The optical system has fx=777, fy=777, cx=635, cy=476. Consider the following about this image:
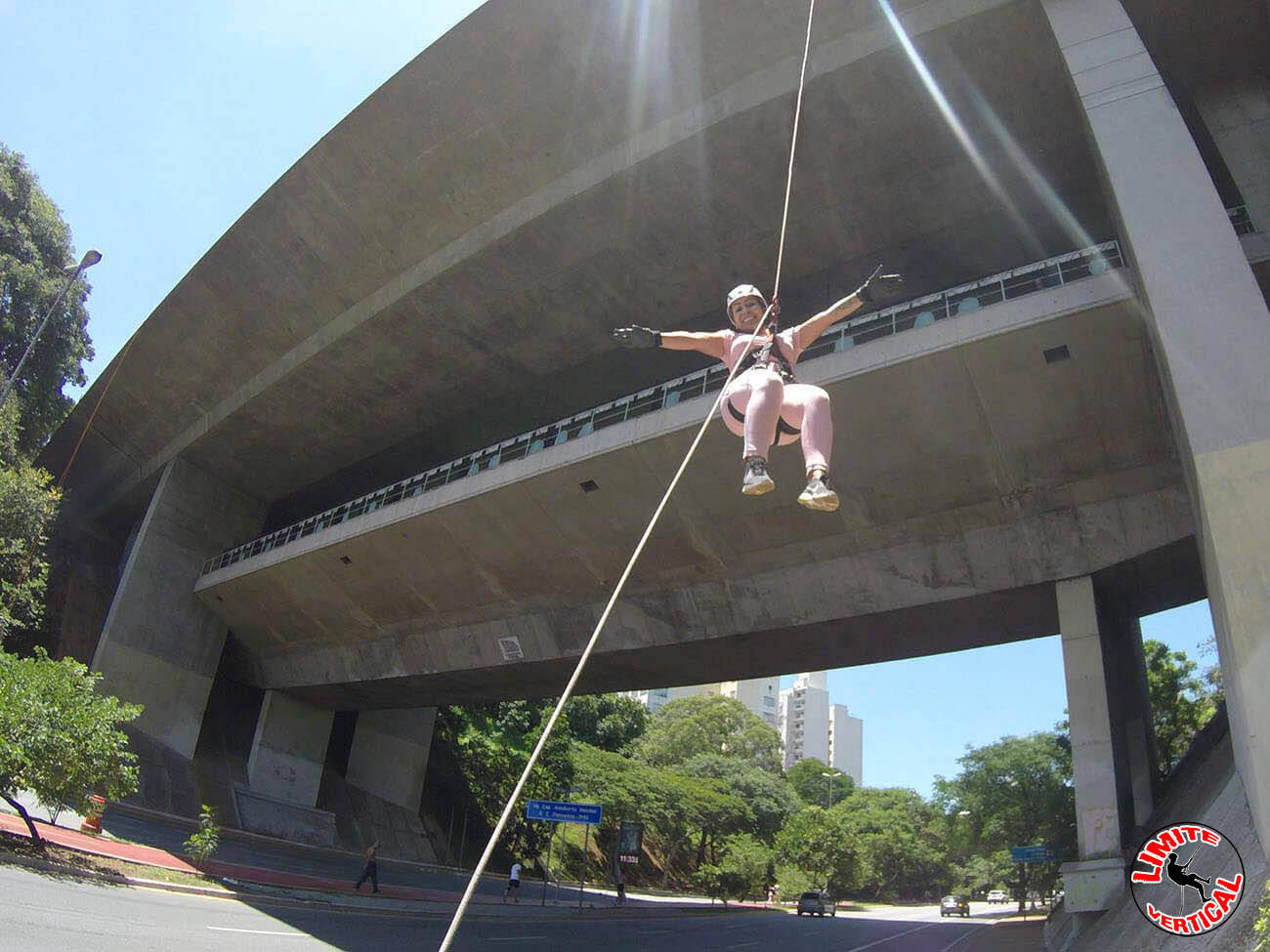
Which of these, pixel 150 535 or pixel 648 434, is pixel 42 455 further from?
pixel 648 434

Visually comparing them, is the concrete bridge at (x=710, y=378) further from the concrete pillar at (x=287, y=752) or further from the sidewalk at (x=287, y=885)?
the sidewalk at (x=287, y=885)

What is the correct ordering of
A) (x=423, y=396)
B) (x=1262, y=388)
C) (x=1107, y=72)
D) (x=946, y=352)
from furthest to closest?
(x=423, y=396)
(x=946, y=352)
(x=1107, y=72)
(x=1262, y=388)

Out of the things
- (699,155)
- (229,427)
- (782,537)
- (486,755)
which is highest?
(699,155)

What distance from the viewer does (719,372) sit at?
16219 millimetres

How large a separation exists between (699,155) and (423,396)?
11.7 meters

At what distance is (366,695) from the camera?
2847 centimetres

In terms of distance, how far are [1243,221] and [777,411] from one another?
11857mm

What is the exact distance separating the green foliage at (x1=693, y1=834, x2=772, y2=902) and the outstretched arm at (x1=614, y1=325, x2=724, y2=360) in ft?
133

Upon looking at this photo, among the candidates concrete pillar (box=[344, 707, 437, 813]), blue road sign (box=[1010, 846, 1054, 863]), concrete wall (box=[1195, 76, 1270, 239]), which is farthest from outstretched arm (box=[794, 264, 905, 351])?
blue road sign (box=[1010, 846, 1054, 863])

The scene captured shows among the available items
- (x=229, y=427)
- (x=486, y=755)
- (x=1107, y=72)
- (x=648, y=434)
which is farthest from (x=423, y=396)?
(x=486, y=755)

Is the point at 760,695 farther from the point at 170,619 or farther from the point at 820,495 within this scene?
the point at 820,495

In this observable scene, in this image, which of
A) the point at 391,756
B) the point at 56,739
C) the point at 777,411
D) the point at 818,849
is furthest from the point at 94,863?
the point at 818,849

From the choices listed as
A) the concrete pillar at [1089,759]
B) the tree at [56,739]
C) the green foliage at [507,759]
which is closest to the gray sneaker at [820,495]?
the concrete pillar at [1089,759]

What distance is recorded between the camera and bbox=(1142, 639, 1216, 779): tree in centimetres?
2900
